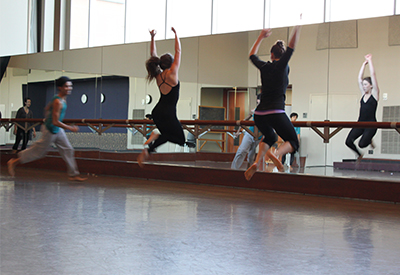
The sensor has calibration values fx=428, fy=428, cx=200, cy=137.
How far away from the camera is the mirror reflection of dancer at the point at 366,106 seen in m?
6.33

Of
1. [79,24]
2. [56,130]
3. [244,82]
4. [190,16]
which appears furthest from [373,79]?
[79,24]

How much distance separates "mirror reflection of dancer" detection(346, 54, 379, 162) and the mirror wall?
7 centimetres

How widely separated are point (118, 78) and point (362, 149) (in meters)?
5.24

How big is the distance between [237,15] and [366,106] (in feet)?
13.8

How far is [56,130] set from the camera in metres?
6.16

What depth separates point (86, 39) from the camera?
11.5 metres

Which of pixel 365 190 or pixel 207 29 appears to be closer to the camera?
pixel 365 190

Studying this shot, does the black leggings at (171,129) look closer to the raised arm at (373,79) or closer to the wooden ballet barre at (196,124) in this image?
the wooden ballet barre at (196,124)

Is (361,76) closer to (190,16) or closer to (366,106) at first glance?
(366,106)

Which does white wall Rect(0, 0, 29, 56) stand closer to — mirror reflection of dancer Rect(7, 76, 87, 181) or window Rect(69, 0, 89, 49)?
window Rect(69, 0, 89, 49)

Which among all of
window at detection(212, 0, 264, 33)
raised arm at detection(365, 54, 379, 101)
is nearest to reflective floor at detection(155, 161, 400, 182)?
raised arm at detection(365, 54, 379, 101)

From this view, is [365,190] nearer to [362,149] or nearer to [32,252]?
[362,149]

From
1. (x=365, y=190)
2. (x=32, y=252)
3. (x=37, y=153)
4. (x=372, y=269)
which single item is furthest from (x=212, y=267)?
(x=37, y=153)

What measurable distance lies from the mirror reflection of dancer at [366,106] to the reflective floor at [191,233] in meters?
1.06
